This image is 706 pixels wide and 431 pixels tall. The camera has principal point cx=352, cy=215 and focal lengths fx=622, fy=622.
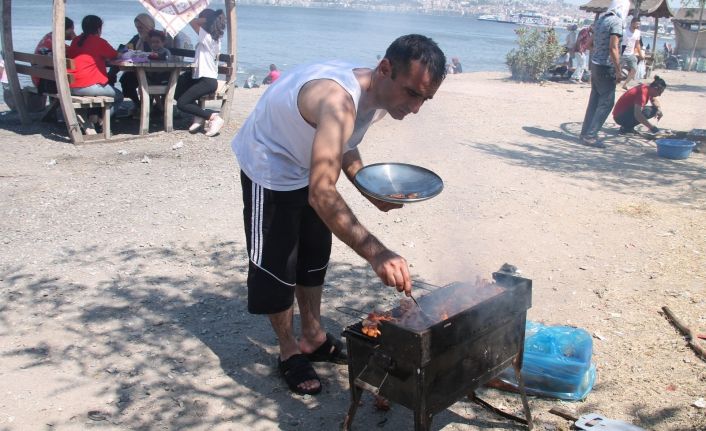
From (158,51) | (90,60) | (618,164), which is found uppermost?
(158,51)

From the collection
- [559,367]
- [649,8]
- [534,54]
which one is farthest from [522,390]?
[649,8]

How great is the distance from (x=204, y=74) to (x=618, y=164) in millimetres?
6121

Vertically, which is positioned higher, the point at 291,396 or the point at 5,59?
the point at 5,59

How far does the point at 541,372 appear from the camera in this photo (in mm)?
3479

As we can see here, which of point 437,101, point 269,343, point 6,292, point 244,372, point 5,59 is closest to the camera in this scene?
point 244,372

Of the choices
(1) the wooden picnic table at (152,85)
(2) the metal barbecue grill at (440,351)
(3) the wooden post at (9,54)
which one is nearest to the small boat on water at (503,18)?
(1) the wooden picnic table at (152,85)

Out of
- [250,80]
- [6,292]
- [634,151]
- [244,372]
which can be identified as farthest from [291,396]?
[250,80]

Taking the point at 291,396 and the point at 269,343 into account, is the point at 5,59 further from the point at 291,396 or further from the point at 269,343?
the point at 291,396

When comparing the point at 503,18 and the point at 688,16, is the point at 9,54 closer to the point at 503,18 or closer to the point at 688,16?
the point at 688,16

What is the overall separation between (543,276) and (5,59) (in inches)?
331

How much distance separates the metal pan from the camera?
3.12 metres

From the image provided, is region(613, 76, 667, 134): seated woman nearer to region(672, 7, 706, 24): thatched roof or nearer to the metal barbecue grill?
the metal barbecue grill

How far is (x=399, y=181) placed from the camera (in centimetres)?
336

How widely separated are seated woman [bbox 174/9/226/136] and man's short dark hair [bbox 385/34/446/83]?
6991mm
